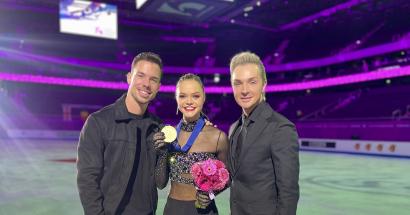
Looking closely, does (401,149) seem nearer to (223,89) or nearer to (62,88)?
(223,89)

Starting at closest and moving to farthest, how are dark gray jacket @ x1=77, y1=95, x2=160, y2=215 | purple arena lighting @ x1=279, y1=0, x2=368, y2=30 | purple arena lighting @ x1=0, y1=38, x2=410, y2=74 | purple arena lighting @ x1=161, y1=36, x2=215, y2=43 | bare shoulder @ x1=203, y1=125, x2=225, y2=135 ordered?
dark gray jacket @ x1=77, y1=95, x2=160, y2=215 < bare shoulder @ x1=203, y1=125, x2=225, y2=135 < purple arena lighting @ x1=279, y1=0, x2=368, y2=30 < purple arena lighting @ x1=0, y1=38, x2=410, y2=74 < purple arena lighting @ x1=161, y1=36, x2=215, y2=43

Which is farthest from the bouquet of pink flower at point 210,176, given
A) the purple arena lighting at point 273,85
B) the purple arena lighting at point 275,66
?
the purple arena lighting at point 275,66

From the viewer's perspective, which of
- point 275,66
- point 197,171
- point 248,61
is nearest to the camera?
point 248,61

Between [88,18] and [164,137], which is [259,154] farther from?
[88,18]

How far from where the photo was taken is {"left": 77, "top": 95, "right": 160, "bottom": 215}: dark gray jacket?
241 centimetres

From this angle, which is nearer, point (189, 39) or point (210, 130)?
point (210, 130)

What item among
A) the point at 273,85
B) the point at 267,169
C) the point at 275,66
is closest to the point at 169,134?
the point at 267,169

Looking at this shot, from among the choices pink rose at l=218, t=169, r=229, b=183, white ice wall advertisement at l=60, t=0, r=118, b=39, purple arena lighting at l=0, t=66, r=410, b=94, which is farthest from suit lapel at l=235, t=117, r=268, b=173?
purple arena lighting at l=0, t=66, r=410, b=94

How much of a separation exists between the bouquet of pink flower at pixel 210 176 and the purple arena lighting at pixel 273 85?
25802 mm

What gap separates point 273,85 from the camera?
35.6 meters

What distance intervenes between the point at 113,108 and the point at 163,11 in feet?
60.6

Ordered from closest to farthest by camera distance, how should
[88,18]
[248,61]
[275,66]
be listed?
[248,61] → [88,18] → [275,66]

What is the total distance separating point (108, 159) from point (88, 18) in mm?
20445

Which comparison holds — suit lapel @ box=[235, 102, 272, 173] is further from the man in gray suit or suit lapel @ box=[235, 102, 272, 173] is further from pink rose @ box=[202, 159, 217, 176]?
pink rose @ box=[202, 159, 217, 176]
